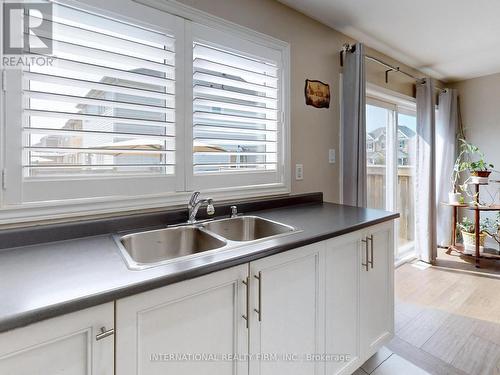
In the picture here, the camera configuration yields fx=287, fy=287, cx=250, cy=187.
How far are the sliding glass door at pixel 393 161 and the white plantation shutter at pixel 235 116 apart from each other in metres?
1.45

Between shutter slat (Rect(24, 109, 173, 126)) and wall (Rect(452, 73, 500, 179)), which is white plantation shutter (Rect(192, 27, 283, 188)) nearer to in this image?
shutter slat (Rect(24, 109, 173, 126))

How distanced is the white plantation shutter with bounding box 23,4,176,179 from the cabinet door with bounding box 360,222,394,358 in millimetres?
1244

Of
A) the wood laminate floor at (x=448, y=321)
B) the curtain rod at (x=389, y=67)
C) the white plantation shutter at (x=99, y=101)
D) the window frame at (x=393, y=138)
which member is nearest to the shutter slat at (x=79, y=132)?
the white plantation shutter at (x=99, y=101)

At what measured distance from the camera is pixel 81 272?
2.91 ft

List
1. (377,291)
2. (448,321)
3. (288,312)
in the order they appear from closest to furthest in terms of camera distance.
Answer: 1. (288,312)
2. (377,291)
3. (448,321)

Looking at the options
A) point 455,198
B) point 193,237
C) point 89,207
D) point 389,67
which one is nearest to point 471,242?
point 455,198

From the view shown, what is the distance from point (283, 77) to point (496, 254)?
3.51 m

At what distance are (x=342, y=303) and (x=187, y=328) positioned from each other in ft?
2.87

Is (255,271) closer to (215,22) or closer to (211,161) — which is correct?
(211,161)

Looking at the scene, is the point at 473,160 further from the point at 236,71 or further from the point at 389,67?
the point at 236,71

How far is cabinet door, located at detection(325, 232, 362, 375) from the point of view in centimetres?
141

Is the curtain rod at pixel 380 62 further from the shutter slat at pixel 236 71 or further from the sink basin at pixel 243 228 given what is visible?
the sink basin at pixel 243 228

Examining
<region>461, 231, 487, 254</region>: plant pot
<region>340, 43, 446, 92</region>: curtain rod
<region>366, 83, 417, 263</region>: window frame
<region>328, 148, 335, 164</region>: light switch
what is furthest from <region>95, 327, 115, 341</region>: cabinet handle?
<region>461, 231, 487, 254</region>: plant pot

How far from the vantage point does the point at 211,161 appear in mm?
1756
